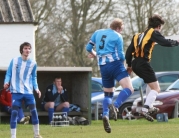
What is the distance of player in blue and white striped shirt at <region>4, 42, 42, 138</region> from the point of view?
13445 mm

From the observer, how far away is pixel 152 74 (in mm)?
13578

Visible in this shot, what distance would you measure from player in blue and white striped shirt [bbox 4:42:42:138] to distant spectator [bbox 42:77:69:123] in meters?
6.49

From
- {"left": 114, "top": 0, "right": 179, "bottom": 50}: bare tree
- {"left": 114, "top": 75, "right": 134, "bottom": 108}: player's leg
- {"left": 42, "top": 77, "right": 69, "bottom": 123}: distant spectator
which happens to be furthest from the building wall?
{"left": 114, "top": 75, "right": 134, "bottom": 108}: player's leg

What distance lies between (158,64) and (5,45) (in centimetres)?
655

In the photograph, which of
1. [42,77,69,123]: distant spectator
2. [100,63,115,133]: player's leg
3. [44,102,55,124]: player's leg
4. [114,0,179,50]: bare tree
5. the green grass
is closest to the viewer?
[100,63,115,133]: player's leg

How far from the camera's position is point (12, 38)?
3052cm

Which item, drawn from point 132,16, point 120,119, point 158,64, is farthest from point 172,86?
point 132,16

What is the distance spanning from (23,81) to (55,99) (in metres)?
6.89

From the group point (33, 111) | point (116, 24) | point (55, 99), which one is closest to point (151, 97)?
point (116, 24)

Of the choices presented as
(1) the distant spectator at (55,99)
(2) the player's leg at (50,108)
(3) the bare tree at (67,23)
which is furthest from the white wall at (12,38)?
(3) the bare tree at (67,23)

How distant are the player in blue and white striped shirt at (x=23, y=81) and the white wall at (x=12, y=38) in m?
16.3

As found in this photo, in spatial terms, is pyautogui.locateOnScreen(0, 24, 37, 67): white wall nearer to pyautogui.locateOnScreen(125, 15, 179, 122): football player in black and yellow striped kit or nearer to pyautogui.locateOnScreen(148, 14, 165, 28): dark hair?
pyautogui.locateOnScreen(125, 15, 179, 122): football player in black and yellow striped kit

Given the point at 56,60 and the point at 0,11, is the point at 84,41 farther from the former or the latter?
the point at 0,11

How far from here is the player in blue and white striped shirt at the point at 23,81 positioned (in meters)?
13.4
